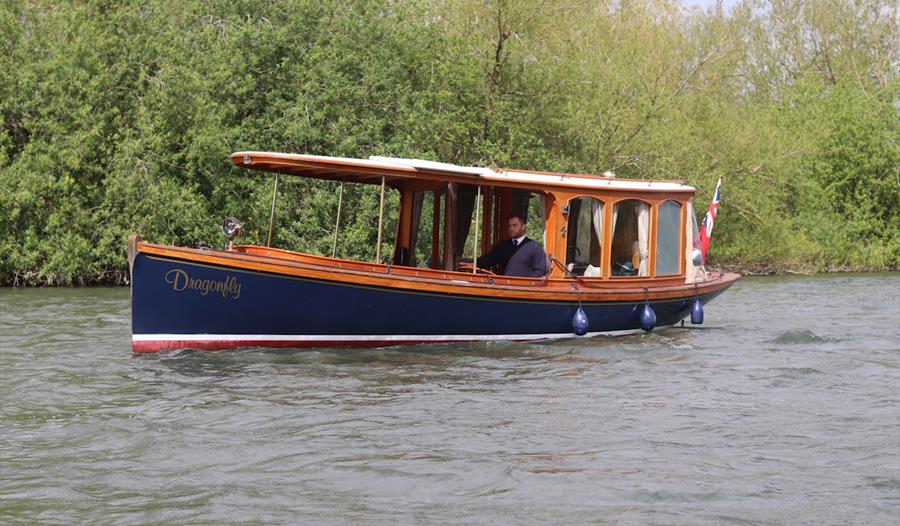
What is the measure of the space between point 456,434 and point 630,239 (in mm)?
7578

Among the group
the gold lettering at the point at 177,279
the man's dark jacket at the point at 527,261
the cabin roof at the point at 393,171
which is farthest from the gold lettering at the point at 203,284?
the man's dark jacket at the point at 527,261

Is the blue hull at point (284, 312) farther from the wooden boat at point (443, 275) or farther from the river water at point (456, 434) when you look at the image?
the river water at point (456, 434)

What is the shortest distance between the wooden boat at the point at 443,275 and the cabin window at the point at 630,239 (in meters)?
0.02

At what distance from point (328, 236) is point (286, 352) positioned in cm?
1354

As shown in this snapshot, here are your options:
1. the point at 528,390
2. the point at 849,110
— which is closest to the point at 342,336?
the point at 528,390

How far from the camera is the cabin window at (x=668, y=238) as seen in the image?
17.0 meters

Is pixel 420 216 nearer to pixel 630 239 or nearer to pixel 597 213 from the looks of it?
pixel 597 213

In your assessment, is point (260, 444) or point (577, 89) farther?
point (577, 89)

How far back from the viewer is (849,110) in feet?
137

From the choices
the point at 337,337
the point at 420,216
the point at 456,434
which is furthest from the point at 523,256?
the point at 456,434

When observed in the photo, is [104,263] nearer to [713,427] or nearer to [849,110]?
[713,427]

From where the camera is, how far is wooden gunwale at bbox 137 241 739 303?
13242 millimetres

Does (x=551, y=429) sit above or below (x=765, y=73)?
below

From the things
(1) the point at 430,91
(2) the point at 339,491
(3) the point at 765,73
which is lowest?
(2) the point at 339,491
